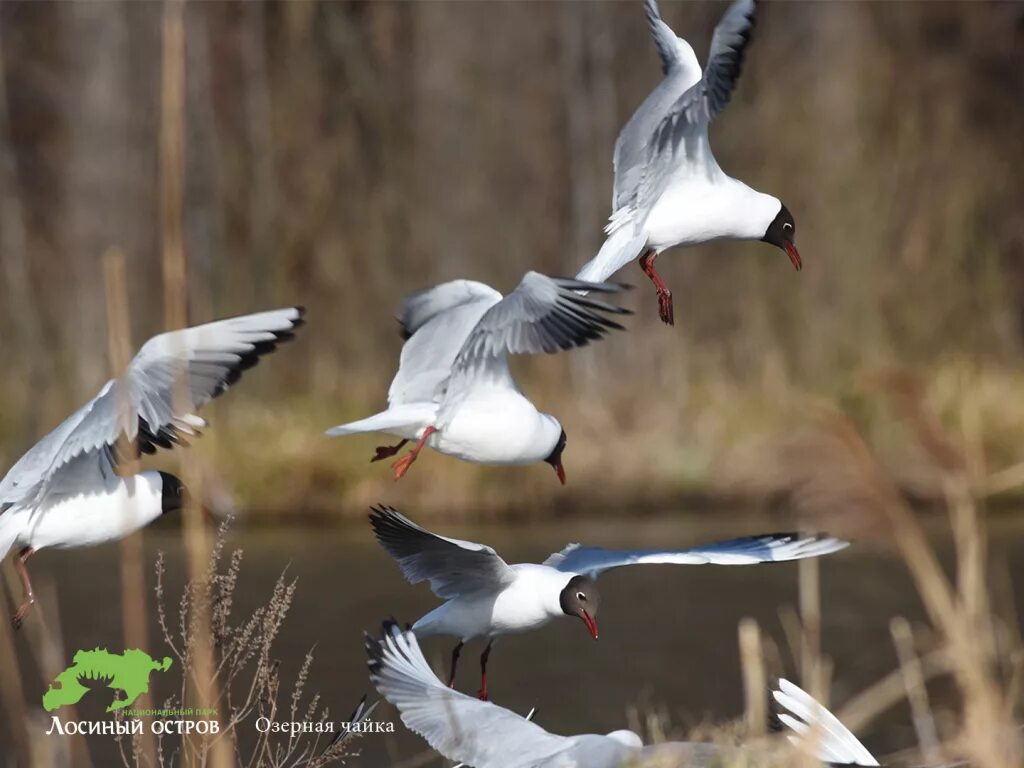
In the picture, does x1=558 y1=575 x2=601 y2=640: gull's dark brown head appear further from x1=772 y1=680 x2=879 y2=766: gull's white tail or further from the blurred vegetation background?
the blurred vegetation background

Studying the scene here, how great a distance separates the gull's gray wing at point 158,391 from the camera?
14.0 feet

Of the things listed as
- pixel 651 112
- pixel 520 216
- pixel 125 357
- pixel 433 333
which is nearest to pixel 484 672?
pixel 433 333

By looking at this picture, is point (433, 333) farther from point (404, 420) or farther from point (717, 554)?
point (717, 554)

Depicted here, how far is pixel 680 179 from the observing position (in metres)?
4.75

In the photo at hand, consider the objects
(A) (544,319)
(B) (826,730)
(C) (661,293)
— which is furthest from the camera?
(C) (661,293)

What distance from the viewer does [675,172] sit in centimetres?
475

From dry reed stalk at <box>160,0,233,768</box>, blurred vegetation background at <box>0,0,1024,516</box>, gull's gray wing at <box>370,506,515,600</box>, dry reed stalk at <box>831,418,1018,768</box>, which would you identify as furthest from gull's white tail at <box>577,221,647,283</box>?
blurred vegetation background at <box>0,0,1024,516</box>

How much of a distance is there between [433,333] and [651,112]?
2.97 feet

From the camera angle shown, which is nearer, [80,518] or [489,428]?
[80,518]

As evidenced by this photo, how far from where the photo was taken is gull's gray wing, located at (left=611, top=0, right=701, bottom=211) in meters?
4.81

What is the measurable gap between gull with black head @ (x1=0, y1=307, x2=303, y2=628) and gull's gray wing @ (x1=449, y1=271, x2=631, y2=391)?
54cm

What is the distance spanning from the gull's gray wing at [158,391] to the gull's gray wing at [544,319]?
536 mm

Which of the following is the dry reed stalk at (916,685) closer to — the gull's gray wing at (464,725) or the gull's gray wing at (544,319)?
the gull's gray wing at (464,725)

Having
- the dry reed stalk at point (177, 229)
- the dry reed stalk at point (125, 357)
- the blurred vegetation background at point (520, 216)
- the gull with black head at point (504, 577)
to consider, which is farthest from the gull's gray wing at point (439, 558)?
the blurred vegetation background at point (520, 216)
